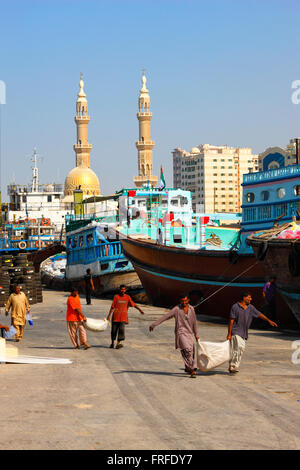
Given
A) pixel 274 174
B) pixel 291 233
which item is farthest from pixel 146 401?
pixel 274 174

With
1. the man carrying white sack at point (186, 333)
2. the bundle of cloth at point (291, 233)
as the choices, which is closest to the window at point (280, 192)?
the bundle of cloth at point (291, 233)

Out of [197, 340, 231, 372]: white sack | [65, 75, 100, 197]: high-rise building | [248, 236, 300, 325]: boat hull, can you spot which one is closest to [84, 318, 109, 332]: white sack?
[197, 340, 231, 372]: white sack

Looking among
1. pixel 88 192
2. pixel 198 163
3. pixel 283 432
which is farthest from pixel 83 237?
pixel 198 163

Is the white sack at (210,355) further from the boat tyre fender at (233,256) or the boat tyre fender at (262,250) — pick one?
the boat tyre fender at (233,256)

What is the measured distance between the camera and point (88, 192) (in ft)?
445

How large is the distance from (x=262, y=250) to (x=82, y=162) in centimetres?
13304

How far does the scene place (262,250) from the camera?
2141 cm

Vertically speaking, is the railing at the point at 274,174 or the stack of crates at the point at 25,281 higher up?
the railing at the point at 274,174

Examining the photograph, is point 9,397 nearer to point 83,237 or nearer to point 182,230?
point 182,230

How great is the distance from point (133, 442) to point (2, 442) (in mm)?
1386

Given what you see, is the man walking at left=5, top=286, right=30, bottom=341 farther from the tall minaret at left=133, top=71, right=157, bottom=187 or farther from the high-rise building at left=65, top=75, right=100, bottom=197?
the tall minaret at left=133, top=71, right=157, bottom=187

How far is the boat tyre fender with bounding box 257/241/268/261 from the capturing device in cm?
2129

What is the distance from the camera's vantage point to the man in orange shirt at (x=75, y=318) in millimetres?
16922

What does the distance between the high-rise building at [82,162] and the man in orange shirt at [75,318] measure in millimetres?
112352
